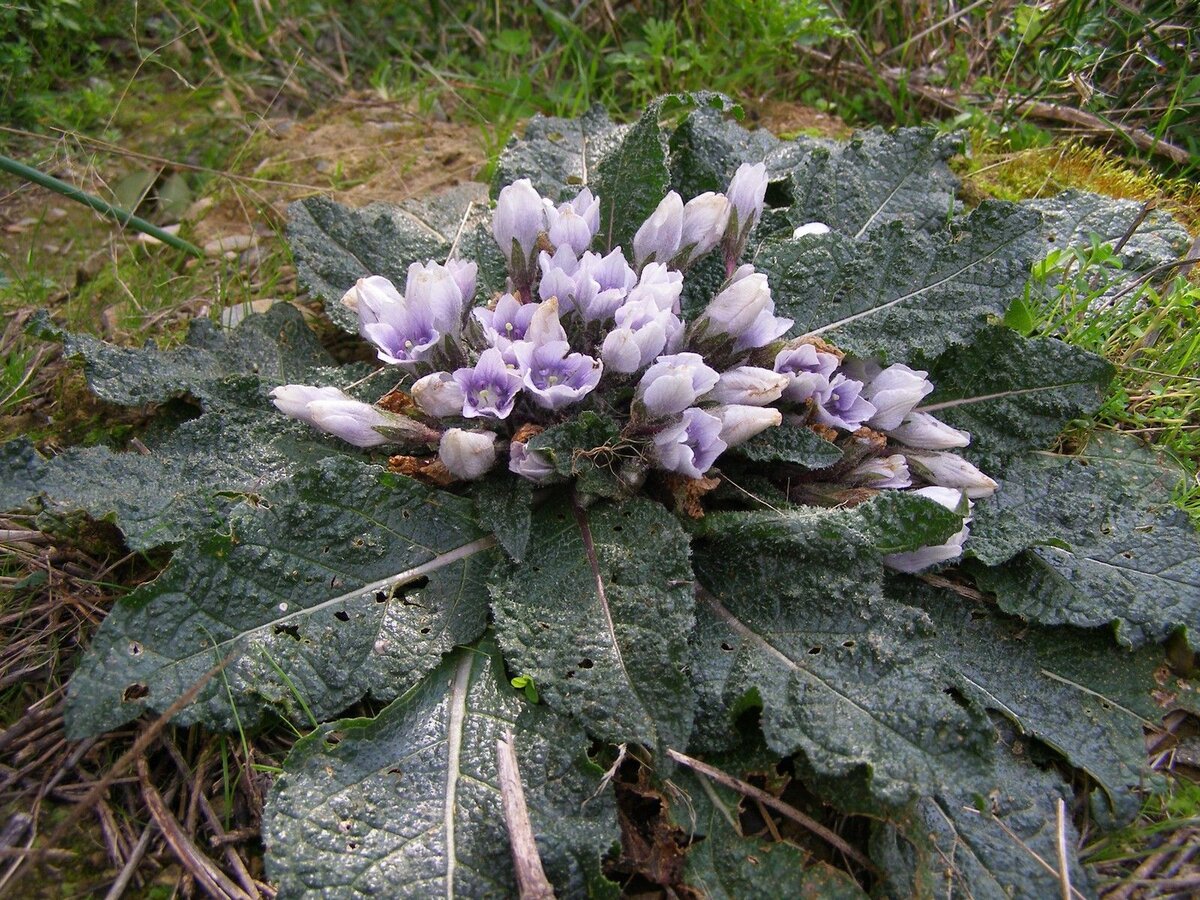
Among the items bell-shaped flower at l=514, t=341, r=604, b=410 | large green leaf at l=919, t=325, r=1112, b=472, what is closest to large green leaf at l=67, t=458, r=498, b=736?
bell-shaped flower at l=514, t=341, r=604, b=410

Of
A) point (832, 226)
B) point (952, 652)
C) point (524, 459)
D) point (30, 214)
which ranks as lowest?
point (30, 214)

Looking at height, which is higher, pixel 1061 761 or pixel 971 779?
pixel 971 779

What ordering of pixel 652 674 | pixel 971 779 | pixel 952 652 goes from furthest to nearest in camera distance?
1. pixel 952 652
2. pixel 652 674
3. pixel 971 779

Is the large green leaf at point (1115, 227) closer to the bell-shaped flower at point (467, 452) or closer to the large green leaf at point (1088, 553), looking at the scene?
the large green leaf at point (1088, 553)

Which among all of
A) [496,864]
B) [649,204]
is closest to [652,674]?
[496,864]

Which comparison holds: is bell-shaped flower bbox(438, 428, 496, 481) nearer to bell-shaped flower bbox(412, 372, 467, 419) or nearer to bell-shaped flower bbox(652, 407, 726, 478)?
bell-shaped flower bbox(412, 372, 467, 419)

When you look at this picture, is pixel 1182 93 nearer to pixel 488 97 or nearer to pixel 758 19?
pixel 758 19

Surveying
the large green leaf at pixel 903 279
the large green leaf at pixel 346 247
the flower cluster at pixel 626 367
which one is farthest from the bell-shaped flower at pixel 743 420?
the large green leaf at pixel 346 247

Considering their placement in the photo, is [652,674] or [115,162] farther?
[115,162]
